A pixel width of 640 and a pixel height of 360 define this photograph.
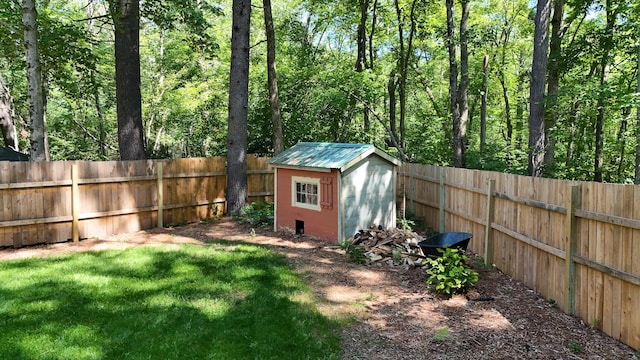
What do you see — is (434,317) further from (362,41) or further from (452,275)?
(362,41)

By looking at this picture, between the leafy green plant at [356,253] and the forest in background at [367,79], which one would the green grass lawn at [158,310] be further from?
the forest in background at [367,79]

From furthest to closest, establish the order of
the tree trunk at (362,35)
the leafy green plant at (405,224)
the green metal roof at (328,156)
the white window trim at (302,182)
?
the tree trunk at (362,35), the leafy green plant at (405,224), the white window trim at (302,182), the green metal roof at (328,156)

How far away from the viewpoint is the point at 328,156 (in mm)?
10344

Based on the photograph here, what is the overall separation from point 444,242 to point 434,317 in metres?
2.10

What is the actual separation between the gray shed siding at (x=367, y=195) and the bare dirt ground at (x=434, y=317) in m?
1.34

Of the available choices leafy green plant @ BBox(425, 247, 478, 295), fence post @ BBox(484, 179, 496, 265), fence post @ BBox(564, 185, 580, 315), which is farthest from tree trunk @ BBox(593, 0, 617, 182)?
leafy green plant @ BBox(425, 247, 478, 295)

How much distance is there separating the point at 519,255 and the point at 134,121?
33.1 ft

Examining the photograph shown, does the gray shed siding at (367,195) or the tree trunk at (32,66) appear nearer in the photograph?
the tree trunk at (32,66)

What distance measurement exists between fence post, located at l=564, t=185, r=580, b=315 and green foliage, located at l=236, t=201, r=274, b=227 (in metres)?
7.74

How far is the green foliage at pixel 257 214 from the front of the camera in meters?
12.0

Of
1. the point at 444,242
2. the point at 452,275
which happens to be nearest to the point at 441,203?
the point at 444,242

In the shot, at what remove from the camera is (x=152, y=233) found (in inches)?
421

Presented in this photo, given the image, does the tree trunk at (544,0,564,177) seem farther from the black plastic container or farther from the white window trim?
the white window trim

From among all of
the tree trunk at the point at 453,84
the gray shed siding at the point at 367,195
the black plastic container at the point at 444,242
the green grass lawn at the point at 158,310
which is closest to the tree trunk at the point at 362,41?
the tree trunk at the point at 453,84
